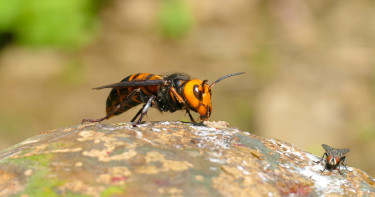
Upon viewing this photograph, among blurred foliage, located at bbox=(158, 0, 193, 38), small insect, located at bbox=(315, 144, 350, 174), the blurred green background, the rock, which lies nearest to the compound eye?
the rock

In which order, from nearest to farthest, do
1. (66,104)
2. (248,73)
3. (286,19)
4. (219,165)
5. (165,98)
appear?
(219,165) < (165,98) < (66,104) < (248,73) < (286,19)

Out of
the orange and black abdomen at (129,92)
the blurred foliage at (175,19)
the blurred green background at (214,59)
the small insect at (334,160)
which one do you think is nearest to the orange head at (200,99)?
the orange and black abdomen at (129,92)

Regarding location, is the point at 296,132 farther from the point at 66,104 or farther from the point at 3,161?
the point at 3,161

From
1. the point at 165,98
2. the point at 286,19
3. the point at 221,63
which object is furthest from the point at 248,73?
the point at 165,98

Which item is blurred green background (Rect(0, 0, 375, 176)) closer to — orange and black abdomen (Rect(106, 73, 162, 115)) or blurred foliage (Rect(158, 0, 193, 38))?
blurred foliage (Rect(158, 0, 193, 38))

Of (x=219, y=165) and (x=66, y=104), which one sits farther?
(x=66, y=104)

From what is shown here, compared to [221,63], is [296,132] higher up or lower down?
lower down

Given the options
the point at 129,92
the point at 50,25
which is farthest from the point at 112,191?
the point at 50,25
